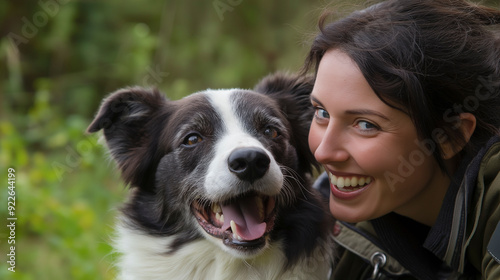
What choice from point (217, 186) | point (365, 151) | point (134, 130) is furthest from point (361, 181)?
point (134, 130)

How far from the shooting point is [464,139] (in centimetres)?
286

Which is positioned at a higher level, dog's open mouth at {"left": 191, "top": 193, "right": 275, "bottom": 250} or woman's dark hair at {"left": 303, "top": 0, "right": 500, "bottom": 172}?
woman's dark hair at {"left": 303, "top": 0, "right": 500, "bottom": 172}

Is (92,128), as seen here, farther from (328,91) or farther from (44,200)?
(44,200)

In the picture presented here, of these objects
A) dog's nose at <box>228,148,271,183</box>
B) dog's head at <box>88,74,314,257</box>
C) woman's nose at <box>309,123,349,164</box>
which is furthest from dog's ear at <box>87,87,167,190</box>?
woman's nose at <box>309,123,349,164</box>

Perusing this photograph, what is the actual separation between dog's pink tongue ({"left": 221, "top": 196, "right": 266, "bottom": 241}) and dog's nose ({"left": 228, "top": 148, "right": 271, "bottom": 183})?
0.20 metres

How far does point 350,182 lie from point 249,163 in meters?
0.54

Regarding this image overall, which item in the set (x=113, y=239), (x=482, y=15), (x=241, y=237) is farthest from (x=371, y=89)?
(x=113, y=239)

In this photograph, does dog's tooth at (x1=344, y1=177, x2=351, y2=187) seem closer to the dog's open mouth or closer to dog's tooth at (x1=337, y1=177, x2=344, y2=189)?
dog's tooth at (x1=337, y1=177, x2=344, y2=189)

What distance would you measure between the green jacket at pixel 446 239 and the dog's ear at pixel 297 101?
0.50 m

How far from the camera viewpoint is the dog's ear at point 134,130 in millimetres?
3621

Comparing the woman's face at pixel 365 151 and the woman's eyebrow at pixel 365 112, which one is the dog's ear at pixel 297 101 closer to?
the woman's face at pixel 365 151

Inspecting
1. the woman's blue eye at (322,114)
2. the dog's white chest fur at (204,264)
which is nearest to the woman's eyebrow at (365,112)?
the woman's blue eye at (322,114)

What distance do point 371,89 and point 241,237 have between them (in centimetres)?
100

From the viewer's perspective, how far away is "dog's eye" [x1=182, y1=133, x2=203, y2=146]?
3.41 meters
